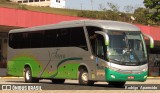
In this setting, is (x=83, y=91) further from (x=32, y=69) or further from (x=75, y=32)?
(x=32, y=69)

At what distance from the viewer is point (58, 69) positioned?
25.3 meters

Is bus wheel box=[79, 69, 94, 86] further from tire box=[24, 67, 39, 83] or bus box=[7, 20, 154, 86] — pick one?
tire box=[24, 67, 39, 83]

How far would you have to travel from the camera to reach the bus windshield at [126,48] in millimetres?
21875

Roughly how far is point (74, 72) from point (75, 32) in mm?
2054

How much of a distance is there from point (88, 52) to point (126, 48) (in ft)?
A: 6.32

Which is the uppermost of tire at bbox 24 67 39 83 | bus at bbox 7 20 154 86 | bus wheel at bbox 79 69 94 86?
bus at bbox 7 20 154 86

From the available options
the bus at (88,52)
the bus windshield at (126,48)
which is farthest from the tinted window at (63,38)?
the bus windshield at (126,48)

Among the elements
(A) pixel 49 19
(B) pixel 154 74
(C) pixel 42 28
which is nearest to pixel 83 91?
(C) pixel 42 28

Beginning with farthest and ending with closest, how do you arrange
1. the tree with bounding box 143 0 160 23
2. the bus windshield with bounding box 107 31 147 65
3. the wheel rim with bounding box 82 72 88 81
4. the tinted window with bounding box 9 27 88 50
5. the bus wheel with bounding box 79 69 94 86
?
1. the tree with bounding box 143 0 160 23
2. the tinted window with bounding box 9 27 88 50
3. the wheel rim with bounding box 82 72 88 81
4. the bus wheel with bounding box 79 69 94 86
5. the bus windshield with bounding box 107 31 147 65

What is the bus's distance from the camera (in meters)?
21.9

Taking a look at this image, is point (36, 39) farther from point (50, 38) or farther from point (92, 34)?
point (92, 34)

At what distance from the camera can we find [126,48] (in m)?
22.1

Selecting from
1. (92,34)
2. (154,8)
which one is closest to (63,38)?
(92,34)

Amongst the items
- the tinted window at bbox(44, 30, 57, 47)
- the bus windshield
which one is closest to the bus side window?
the bus windshield
